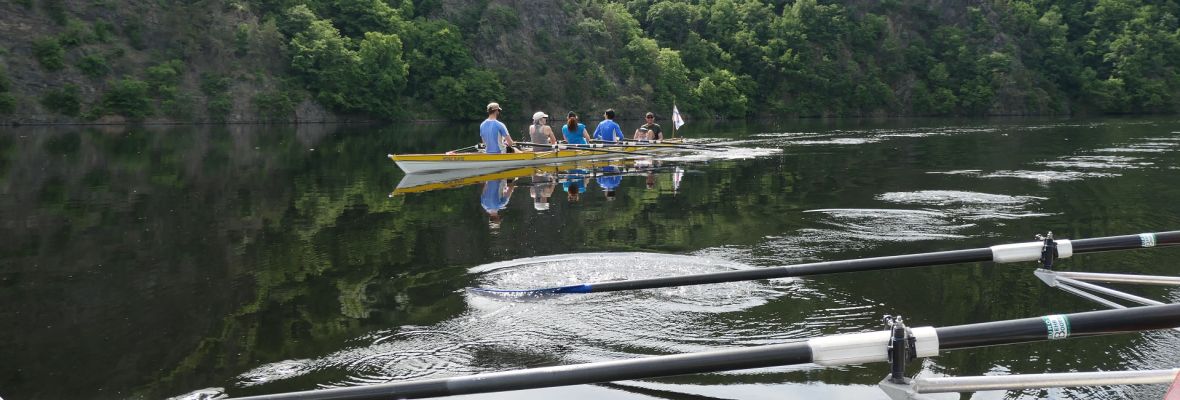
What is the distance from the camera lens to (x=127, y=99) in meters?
57.8

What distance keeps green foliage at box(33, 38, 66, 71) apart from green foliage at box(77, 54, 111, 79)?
120 centimetres

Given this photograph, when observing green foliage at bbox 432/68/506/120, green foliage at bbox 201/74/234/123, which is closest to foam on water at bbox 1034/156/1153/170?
green foliage at bbox 432/68/506/120

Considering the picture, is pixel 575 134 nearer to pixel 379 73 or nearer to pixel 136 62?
pixel 136 62

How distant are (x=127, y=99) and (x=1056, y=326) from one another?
207ft

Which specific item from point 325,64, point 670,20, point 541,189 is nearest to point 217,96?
point 325,64

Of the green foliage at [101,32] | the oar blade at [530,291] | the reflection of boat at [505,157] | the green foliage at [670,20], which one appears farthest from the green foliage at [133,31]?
the oar blade at [530,291]

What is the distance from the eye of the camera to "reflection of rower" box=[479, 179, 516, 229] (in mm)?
15086

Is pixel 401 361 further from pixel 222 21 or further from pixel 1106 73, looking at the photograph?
pixel 1106 73

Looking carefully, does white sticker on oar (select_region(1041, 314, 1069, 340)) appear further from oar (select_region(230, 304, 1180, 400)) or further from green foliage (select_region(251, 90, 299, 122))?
green foliage (select_region(251, 90, 299, 122))

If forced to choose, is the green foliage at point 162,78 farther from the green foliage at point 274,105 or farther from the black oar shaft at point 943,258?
the black oar shaft at point 943,258

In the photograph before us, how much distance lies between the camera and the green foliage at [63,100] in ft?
183

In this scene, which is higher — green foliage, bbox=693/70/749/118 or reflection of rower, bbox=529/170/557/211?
green foliage, bbox=693/70/749/118

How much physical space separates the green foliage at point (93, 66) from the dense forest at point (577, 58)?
0.41 ft

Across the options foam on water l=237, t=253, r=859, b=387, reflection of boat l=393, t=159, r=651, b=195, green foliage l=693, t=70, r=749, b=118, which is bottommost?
foam on water l=237, t=253, r=859, b=387
